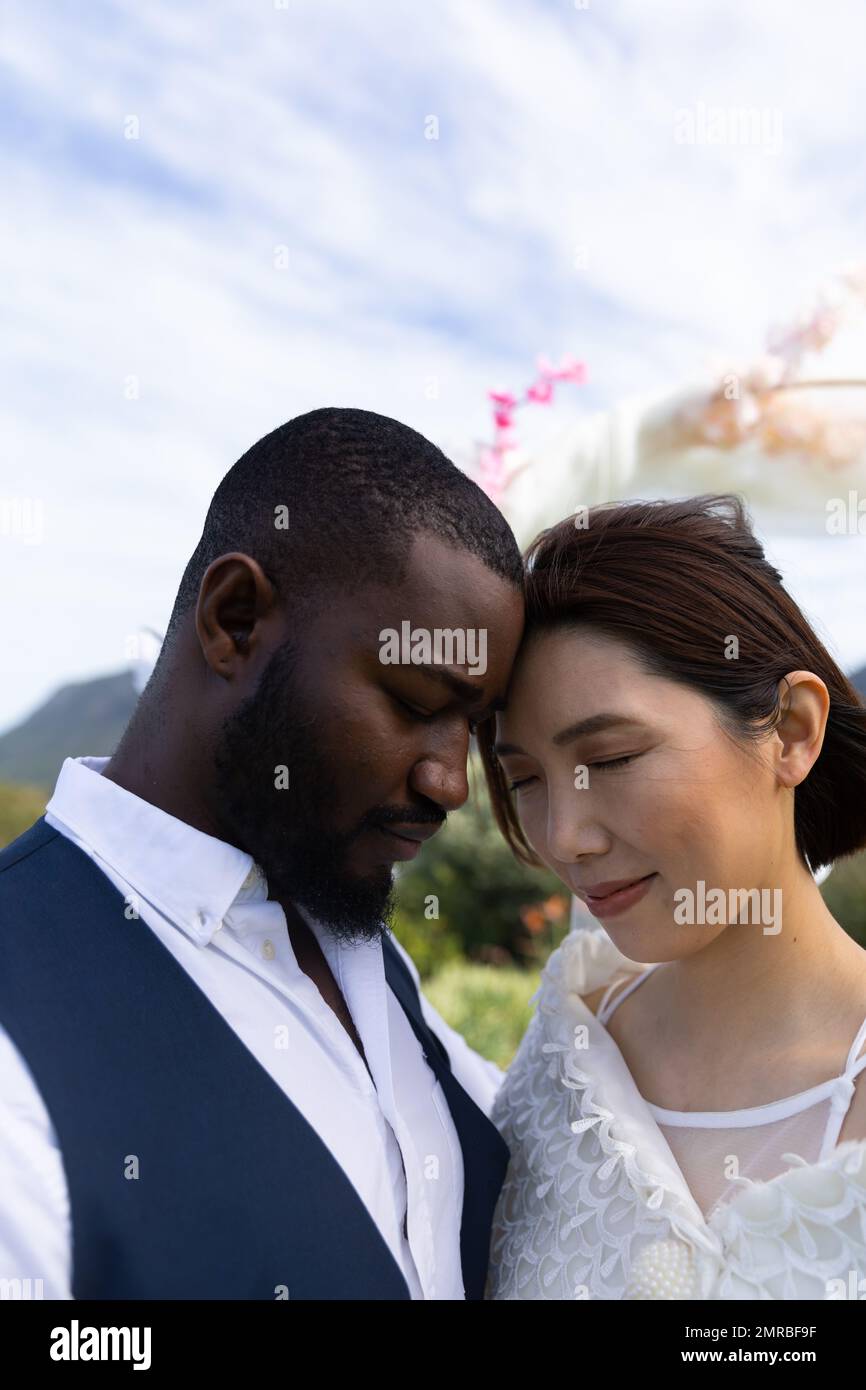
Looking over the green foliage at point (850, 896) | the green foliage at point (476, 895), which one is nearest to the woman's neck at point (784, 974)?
the green foliage at point (850, 896)

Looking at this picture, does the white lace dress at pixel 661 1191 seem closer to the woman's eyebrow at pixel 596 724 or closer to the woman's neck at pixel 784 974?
the woman's neck at pixel 784 974

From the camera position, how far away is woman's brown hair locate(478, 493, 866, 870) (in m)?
2.00

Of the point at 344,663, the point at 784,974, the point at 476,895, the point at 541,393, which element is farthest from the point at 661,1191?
the point at 476,895

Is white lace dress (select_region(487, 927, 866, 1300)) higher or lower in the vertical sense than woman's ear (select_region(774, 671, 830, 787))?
lower

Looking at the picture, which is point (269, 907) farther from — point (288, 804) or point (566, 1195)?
point (566, 1195)

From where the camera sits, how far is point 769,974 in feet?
6.85

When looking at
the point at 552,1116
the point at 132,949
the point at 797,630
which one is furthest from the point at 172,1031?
the point at 797,630

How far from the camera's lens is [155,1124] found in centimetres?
159

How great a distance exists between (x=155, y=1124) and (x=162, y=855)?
407 mm

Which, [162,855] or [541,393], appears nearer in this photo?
[162,855]

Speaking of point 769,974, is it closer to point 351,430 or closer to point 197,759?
point 197,759

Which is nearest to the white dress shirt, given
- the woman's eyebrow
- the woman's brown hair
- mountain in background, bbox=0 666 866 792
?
the woman's eyebrow

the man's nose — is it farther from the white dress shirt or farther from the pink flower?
the pink flower
